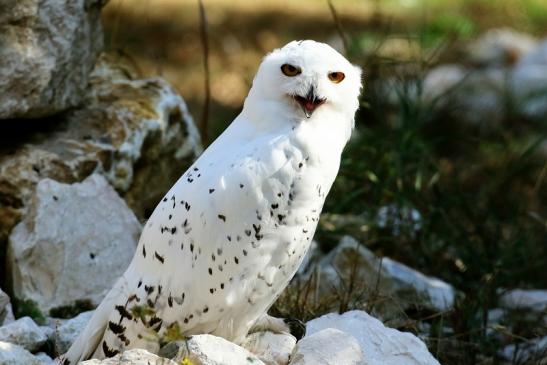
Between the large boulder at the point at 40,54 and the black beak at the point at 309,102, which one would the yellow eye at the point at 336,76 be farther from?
the large boulder at the point at 40,54

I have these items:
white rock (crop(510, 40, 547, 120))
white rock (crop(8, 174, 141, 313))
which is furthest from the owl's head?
white rock (crop(510, 40, 547, 120))

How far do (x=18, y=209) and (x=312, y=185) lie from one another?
Answer: 1.68 m

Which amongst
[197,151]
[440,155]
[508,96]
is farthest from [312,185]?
[508,96]

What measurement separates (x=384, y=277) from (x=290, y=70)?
2.04 metres

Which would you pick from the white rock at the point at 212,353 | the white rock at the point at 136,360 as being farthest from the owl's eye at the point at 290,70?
the white rock at the point at 136,360

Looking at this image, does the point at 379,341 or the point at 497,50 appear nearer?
the point at 379,341

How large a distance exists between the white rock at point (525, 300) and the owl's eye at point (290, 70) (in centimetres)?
237

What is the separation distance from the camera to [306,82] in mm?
3393

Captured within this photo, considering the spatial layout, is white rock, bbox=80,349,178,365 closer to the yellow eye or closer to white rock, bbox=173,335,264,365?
white rock, bbox=173,335,264,365

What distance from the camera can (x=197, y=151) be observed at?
530 centimetres

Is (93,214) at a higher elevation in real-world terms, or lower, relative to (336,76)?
lower

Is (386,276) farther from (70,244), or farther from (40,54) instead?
(40,54)

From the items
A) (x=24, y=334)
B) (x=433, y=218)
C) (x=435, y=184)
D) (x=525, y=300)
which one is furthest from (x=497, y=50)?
(x=24, y=334)

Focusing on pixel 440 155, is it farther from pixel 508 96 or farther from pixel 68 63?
pixel 68 63
